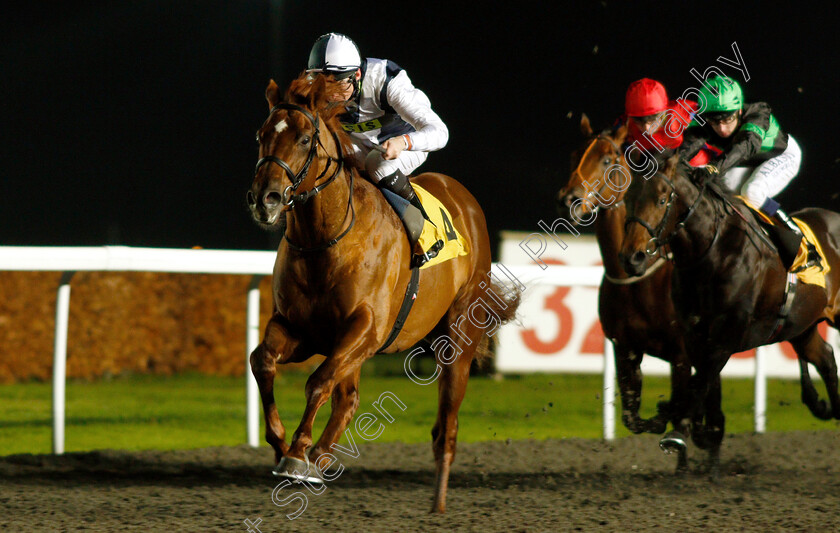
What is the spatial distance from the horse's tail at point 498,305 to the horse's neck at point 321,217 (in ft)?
4.03

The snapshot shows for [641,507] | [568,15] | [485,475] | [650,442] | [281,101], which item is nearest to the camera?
[281,101]

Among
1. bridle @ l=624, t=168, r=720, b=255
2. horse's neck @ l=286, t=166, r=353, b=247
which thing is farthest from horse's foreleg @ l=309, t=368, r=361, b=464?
bridle @ l=624, t=168, r=720, b=255

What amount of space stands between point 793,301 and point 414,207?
207 cm

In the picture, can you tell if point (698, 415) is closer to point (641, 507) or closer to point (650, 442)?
point (641, 507)

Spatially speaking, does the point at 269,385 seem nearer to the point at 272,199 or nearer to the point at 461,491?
the point at 272,199

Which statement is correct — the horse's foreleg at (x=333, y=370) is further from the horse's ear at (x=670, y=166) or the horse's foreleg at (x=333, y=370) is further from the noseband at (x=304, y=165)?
the horse's ear at (x=670, y=166)

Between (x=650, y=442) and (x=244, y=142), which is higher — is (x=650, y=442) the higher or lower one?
the lower one

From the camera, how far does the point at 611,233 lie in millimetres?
4230

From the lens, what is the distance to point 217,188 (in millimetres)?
12344

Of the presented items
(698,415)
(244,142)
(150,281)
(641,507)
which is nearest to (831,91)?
(698,415)

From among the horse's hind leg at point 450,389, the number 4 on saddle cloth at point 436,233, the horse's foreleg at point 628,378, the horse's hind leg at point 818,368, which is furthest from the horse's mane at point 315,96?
the horse's hind leg at point 818,368

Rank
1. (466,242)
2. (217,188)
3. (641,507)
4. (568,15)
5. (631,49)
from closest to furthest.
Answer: (641,507)
(466,242)
(631,49)
(568,15)
(217,188)

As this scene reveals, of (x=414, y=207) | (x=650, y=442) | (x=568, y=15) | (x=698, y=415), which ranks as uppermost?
(x=568, y=15)

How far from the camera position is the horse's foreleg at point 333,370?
9.29ft
